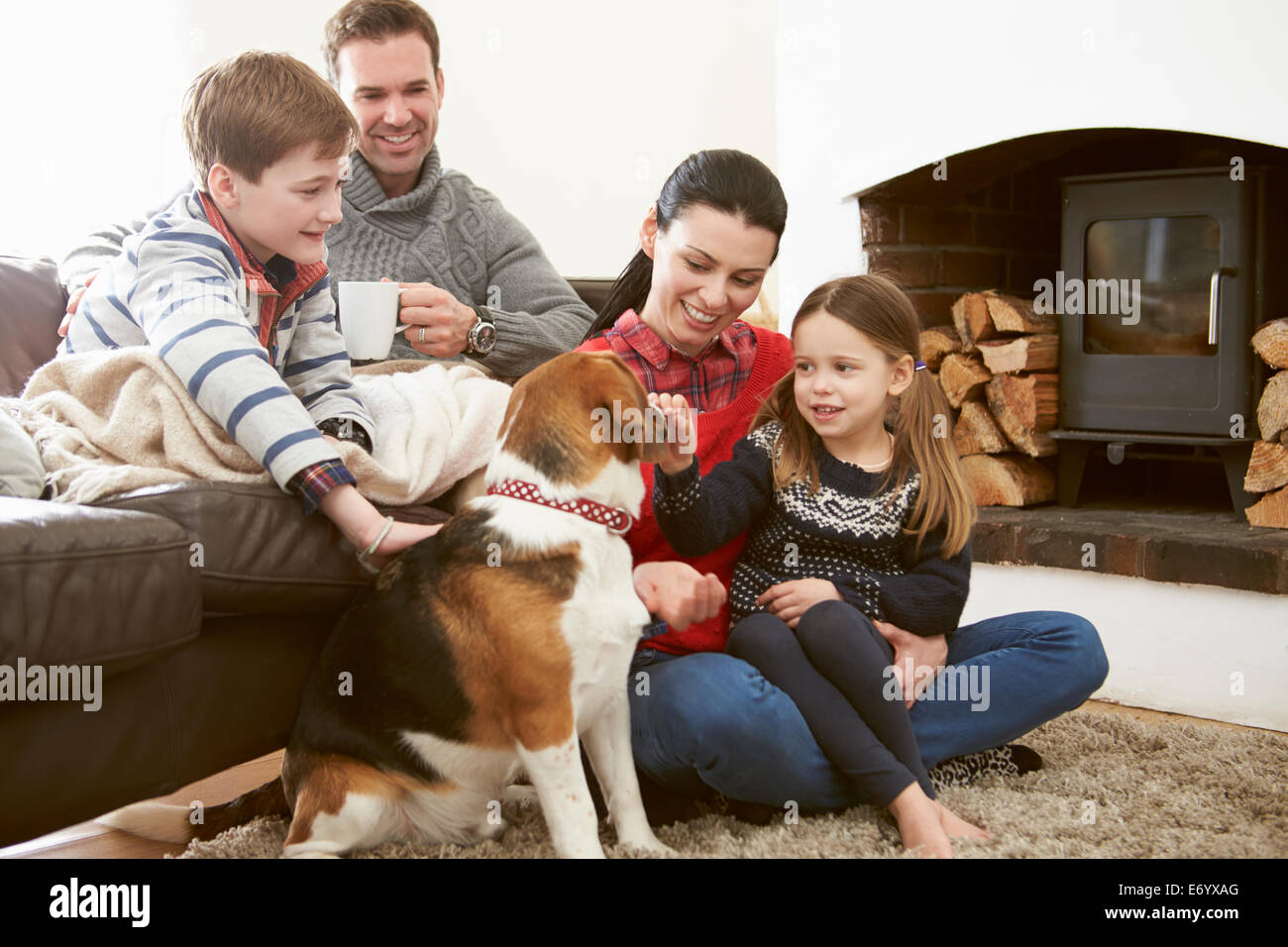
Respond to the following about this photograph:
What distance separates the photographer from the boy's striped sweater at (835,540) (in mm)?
1543

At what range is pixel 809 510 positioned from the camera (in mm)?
1575

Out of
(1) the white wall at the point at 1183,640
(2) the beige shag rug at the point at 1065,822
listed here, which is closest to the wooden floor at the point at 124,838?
(2) the beige shag rug at the point at 1065,822

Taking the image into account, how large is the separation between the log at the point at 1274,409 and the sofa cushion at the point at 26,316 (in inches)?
86.3

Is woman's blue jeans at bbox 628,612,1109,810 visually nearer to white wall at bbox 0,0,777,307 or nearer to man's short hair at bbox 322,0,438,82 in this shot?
man's short hair at bbox 322,0,438,82

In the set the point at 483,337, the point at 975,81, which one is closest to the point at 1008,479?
the point at 975,81

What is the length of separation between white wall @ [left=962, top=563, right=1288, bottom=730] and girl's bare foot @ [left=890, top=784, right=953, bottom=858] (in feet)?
2.82

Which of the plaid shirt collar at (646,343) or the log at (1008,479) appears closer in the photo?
the plaid shirt collar at (646,343)

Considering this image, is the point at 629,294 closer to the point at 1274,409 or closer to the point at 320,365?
the point at 320,365

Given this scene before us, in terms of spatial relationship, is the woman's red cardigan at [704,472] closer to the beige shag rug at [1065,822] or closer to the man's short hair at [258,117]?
the beige shag rug at [1065,822]

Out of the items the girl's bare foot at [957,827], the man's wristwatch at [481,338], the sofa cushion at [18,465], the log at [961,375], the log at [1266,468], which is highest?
the man's wristwatch at [481,338]

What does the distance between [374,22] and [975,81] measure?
1.22 meters

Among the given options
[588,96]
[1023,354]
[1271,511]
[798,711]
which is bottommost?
[798,711]

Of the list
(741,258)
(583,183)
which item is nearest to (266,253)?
(741,258)

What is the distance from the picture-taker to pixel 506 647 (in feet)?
4.13
